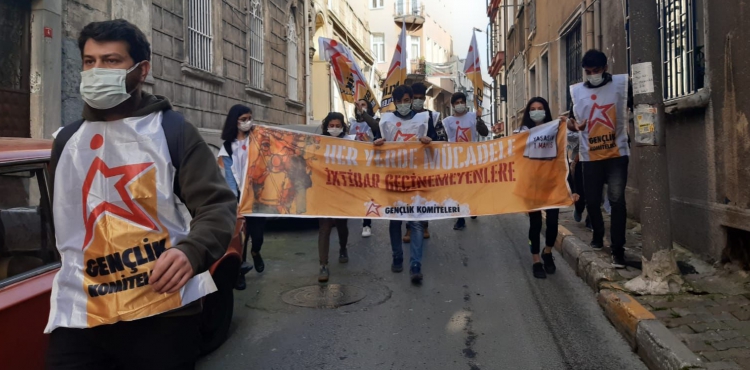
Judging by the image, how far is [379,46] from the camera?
4912 centimetres

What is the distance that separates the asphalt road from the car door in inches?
60.0

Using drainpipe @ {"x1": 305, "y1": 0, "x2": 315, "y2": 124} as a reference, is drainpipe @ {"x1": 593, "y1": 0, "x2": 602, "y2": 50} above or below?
below

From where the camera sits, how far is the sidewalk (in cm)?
357

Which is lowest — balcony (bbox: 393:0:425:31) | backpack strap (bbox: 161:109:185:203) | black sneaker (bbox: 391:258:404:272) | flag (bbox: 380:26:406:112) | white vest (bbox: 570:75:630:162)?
black sneaker (bbox: 391:258:404:272)

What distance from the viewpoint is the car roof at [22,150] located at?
107 inches

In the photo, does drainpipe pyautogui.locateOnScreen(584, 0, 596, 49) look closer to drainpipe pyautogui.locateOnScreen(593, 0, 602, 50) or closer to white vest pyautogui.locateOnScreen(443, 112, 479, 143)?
drainpipe pyautogui.locateOnScreen(593, 0, 602, 50)

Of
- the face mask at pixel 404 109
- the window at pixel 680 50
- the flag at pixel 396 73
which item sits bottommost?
the face mask at pixel 404 109

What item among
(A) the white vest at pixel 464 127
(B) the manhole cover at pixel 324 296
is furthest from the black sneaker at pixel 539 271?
(A) the white vest at pixel 464 127

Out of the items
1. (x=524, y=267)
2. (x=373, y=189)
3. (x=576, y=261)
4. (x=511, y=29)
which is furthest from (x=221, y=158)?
(x=511, y=29)

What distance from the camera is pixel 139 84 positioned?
221cm

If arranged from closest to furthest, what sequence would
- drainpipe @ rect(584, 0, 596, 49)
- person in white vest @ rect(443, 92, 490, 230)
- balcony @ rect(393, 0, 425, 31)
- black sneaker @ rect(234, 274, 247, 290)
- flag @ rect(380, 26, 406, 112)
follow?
black sneaker @ rect(234, 274, 247, 290)
person in white vest @ rect(443, 92, 490, 230)
drainpipe @ rect(584, 0, 596, 49)
flag @ rect(380, 26, 406, 112)
balcony @ rect(393, 0, 425, 31)

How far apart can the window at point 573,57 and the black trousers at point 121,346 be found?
10892 mm

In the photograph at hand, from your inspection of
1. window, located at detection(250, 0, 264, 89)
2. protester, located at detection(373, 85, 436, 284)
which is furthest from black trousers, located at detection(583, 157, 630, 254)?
window, located at detection(250, 0, 264, 89)

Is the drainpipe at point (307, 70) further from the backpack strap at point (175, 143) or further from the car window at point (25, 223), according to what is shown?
the backpack strap at point (175, 143)
